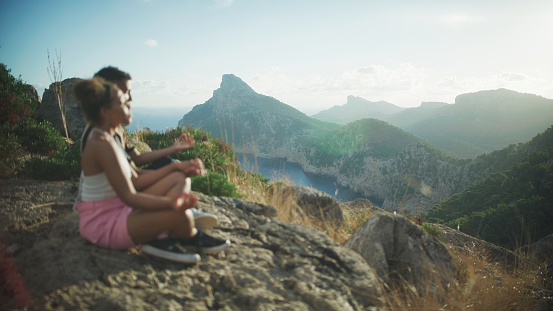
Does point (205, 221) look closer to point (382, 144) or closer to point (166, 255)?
point (166, 255)

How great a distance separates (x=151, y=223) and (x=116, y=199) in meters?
0.42

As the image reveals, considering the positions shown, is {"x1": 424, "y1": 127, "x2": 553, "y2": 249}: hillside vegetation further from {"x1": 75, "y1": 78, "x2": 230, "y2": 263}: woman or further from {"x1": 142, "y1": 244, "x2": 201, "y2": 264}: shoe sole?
{"x1": 75, "y1": 78, "x2": 230, "y2": 263}: woman

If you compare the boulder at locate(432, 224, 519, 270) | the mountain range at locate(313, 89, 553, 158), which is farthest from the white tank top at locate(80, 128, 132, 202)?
the mountain range at locate(313, 89, 553, 158)

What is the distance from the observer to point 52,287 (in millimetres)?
1976

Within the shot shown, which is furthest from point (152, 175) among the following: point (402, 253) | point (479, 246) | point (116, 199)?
point (479, 246)

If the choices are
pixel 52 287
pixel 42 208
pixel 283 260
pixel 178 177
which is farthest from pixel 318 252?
pixel 42 208

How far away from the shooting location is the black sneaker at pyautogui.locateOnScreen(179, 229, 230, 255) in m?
2.74

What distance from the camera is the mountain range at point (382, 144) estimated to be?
207 feet

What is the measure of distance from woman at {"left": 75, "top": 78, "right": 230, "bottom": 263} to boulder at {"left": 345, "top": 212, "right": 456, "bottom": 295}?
316cm

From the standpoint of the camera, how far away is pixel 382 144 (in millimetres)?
91125

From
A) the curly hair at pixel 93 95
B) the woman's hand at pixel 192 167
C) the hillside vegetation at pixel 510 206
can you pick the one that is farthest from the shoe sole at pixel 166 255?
the hillside vegetation at pixel 510 206

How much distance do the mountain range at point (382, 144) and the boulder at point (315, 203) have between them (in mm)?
32258

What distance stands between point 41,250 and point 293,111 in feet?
513

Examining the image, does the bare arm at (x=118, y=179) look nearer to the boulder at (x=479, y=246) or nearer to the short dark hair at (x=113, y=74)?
the short dark hair at (x=113, y=74)
